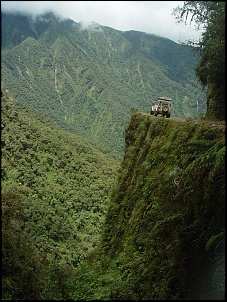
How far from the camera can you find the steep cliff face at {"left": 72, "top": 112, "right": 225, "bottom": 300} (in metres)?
5.70

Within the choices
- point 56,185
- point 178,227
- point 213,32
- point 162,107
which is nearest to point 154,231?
point 178,227

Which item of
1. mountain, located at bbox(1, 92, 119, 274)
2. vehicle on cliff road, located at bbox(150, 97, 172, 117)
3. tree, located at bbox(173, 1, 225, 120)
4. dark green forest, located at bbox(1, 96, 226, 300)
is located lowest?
mountain, located at bbox(1, 92, 119, 274)

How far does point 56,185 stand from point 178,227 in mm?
60092

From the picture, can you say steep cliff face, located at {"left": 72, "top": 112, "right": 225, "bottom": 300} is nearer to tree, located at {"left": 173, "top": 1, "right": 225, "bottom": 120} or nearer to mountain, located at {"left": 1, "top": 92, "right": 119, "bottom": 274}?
tree, located at {"left": 173, "top": 1, "right": 225, "bottom": 120}

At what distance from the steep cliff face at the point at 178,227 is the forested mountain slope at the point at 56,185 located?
29.3 meters

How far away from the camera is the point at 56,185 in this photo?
64.8 m

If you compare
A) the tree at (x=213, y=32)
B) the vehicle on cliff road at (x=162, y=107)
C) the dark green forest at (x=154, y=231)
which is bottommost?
the dark green forest at (x=154, y=231)

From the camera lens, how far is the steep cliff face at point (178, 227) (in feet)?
18.7

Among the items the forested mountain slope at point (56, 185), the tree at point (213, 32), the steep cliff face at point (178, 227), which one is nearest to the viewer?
the steep cliff face at point (178, 227)

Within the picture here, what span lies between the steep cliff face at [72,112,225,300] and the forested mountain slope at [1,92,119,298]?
2932cm

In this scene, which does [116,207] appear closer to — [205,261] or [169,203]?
[169,203]

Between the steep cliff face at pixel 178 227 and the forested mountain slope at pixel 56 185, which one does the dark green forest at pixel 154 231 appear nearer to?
the steep cliff face at pixel 178 227

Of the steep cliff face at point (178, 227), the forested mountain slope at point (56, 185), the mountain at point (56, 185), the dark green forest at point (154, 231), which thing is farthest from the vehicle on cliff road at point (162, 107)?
the mountain at point (56, 185)

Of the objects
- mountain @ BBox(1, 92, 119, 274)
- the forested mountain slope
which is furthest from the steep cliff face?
mountain @ BBox(1, 92, 119, 274)
